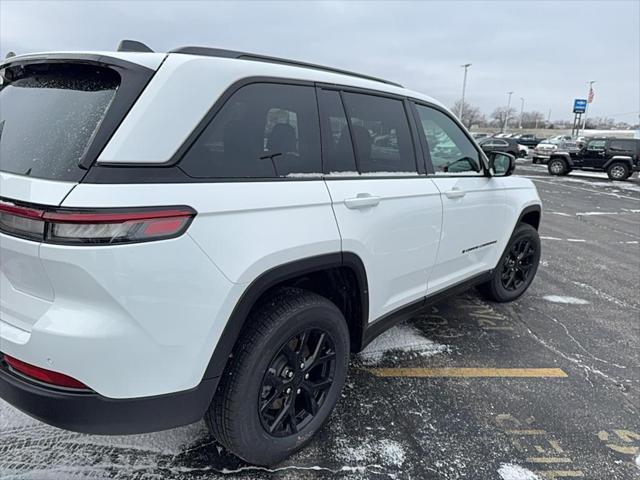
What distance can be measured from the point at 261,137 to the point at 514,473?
6.69ft

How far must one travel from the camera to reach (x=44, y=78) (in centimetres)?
197

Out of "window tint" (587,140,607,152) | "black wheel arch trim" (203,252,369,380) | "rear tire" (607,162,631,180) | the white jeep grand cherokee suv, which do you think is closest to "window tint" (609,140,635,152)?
"window tint" (587,140,607,152)

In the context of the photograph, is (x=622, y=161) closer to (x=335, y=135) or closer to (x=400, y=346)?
(x=400, y=346)

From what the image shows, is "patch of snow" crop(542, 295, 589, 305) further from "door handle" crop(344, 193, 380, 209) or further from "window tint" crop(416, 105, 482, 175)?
"door handle" crop(344, 193, 380, 209)

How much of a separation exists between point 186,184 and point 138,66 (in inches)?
19.0

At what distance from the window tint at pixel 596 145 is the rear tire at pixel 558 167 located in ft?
3.93

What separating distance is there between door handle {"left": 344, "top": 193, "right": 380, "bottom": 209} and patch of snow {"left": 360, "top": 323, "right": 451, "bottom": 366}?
1360mm

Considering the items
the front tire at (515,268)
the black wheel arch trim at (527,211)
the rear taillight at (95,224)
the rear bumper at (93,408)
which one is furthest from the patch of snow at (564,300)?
the rear taillight at (95,224)

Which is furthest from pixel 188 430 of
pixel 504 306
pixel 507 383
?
pixel 504 306

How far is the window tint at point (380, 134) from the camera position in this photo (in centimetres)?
258

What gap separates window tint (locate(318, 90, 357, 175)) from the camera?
2.36 m

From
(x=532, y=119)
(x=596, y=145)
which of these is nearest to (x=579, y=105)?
(x=596, y=145)

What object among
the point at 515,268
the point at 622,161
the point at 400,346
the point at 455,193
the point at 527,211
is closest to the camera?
the point at 455,193

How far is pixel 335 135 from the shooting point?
2.43m
